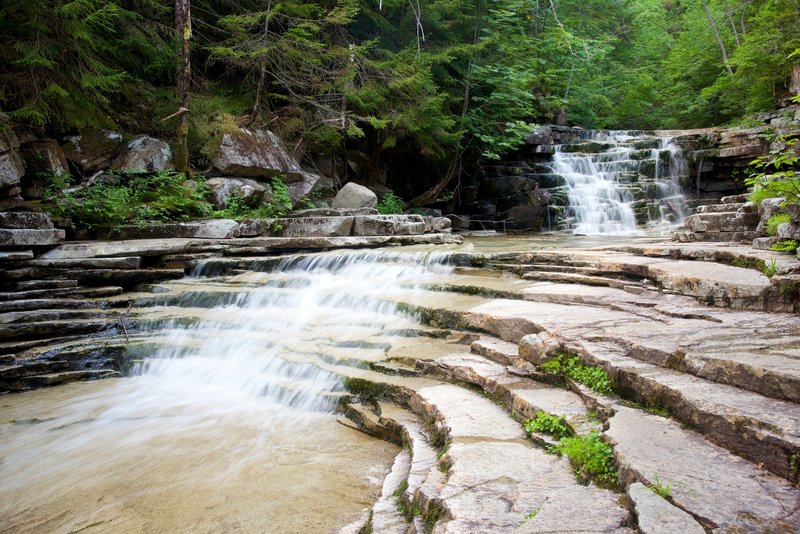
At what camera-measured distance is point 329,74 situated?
1309 cm

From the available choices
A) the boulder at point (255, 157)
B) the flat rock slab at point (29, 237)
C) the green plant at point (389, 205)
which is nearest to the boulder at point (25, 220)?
the flat rock slab at point (29, 237)

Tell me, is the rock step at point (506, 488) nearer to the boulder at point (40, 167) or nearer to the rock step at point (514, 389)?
the rock step at point (514, 389)

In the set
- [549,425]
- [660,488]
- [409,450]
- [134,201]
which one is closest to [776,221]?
[549,425]

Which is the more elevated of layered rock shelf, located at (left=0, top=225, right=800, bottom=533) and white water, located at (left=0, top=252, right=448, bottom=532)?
layered rock shelf, located at (left=0, top=225, right=800, bottom=533)

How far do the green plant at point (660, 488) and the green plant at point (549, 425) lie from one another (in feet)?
2.41

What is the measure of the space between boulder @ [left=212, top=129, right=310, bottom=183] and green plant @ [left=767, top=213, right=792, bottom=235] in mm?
9945

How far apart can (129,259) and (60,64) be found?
529 cm

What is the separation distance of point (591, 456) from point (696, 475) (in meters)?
0.48

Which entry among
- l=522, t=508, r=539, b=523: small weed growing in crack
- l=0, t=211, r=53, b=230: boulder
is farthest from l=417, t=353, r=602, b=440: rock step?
l=0, t=211, r=53, b=230: boulder

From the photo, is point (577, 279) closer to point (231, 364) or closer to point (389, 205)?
point (231, 364)

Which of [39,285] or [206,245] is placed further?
[206,245]

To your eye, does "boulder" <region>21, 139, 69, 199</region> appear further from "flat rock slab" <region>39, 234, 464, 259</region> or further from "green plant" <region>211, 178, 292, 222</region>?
"green plant" <region>211, 178, 292, 222</region>

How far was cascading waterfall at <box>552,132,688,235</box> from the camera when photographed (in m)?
13.6

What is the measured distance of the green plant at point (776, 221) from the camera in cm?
552
